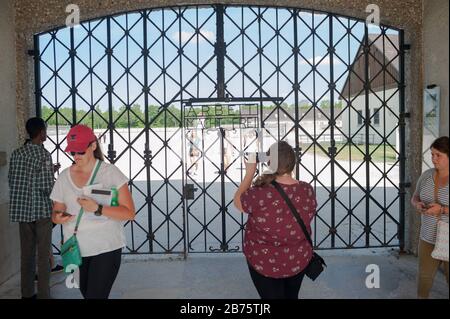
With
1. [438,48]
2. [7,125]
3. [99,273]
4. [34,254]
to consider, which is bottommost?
[34,254]

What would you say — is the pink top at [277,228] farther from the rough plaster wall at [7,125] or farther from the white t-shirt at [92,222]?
the rough plaster wall at [7,125]

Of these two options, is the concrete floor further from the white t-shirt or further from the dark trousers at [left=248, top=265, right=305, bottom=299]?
the white t-shirt

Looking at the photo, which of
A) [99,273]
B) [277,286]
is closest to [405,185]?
[277,286]

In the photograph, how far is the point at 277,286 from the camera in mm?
2541

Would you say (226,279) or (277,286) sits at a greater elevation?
(277,286)

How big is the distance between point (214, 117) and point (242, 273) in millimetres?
1777

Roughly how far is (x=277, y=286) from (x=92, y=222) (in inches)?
47.8

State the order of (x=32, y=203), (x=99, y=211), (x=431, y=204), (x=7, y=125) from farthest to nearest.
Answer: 1. (x=7, y=125)
2. (x=32, y=203)
3. (x=431, y=204)
4. (x=99, y=211)

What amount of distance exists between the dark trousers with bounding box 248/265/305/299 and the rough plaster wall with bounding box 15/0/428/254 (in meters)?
2.72

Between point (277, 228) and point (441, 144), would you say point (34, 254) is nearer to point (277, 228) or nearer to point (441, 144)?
point (277, 228)

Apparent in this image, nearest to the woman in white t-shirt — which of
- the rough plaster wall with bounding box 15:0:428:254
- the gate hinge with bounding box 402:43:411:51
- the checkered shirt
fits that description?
the checkered shirt
